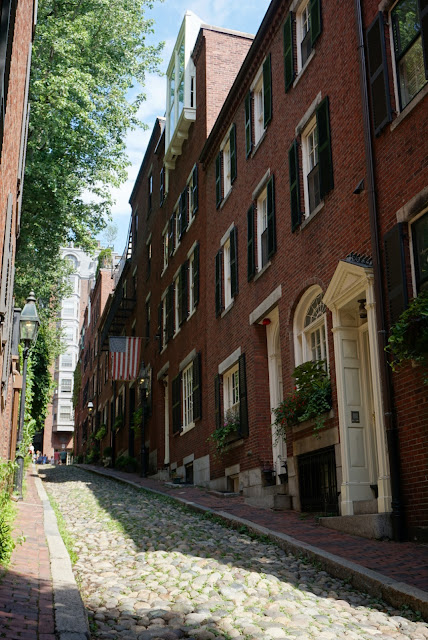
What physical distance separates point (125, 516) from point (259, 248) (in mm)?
6681

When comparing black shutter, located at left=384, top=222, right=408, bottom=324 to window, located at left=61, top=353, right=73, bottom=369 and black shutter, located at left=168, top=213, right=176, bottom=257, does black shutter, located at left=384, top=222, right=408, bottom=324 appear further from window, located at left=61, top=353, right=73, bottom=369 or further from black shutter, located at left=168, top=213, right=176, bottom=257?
window, located at left=61, top=353, right=73, bottom=369

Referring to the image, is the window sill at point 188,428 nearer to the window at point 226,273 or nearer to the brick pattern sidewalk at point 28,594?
the window at point 226,273

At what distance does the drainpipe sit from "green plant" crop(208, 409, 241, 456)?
22.2 ft

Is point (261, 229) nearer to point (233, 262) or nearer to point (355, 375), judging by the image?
point (233, 262)

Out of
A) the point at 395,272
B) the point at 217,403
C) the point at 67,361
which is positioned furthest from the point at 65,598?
the point at 67,361

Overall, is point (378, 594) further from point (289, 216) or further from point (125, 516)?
point (289, 216)

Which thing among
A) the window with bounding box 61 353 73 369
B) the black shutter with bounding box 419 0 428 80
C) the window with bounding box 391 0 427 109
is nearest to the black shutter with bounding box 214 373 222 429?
the window with bounding box 391 0 427 109

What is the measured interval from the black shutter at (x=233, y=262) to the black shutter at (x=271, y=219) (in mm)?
2270

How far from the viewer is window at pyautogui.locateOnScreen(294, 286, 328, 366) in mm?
12452

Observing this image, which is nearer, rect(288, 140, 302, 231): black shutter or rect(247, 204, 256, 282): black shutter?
rect(288, 140, 302, 231): black shutter

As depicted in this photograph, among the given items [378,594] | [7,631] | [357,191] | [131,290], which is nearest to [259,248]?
[357,191]

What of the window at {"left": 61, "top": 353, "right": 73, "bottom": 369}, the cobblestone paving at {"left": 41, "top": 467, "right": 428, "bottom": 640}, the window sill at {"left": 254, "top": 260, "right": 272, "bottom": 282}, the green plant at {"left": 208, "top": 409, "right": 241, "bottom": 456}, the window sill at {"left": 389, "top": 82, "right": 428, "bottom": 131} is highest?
the window at {"left": 61, "top": 353, "right": 73, "bottom": 369}

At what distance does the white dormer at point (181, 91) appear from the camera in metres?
23.5

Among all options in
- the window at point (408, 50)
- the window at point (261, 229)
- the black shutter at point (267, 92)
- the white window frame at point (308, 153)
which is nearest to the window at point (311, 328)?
the white window frame at point (308, 153)
